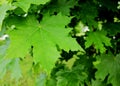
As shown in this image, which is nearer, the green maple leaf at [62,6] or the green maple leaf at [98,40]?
the green maple leaf at [62,6]

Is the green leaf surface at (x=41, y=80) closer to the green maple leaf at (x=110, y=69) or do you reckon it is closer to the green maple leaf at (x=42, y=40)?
the green maple leaf at (x=110, y=69)

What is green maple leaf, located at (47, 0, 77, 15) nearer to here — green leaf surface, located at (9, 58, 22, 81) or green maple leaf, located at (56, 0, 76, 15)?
green maple leaf, located at (56, 0, 76, 15)

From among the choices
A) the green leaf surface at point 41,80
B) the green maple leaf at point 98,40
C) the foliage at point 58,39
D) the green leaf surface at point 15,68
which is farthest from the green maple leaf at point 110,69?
the green leaf surface at point 15,68

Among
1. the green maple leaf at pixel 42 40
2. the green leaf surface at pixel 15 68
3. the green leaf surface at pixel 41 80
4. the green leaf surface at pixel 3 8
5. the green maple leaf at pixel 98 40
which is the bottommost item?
the green leaf surface at pixel 41 80

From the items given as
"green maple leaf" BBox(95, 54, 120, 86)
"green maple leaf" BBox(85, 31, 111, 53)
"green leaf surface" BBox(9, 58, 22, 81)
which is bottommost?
"green maple leaf" BBox(95, 54, 120, 86)

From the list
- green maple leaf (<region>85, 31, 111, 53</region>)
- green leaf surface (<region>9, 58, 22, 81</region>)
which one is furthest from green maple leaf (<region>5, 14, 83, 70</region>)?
green maple leaf (<region>85, 31, 111, 53</region>)

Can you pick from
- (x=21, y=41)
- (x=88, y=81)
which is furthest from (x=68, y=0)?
(x=88, y=81)
